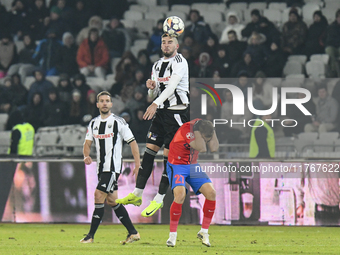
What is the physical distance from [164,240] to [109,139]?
1760mm

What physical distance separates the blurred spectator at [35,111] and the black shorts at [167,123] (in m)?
7.37

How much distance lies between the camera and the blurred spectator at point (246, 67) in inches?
570

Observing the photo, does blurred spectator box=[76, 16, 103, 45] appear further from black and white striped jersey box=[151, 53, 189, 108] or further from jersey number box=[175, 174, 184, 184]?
jersey number box=[175, 174, 184, 184]

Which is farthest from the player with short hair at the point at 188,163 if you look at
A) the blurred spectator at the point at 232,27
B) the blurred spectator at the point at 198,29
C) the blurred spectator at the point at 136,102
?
the blurred spectator at the point at 232,27

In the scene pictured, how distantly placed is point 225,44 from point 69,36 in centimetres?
443

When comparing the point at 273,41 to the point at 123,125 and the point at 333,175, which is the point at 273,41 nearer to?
the point at 333,175

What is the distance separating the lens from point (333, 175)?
10578 mm

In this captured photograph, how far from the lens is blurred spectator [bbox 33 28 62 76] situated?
16.4 meters

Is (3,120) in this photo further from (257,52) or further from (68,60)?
(257,52)

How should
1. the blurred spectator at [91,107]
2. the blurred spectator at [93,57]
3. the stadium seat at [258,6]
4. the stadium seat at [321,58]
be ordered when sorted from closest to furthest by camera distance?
the blurred spectator at [91,107], the stadium seat at [321,58], the blurred spectator at [93,57], the stadium seat at [258,6]

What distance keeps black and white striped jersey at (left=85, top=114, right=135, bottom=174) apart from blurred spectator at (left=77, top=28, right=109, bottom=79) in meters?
7.92

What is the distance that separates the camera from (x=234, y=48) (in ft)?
49.4

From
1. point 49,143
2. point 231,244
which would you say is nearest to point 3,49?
point 49,143

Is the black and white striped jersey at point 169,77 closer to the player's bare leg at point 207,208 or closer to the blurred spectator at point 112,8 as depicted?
the player's bare leg at point 207,208
